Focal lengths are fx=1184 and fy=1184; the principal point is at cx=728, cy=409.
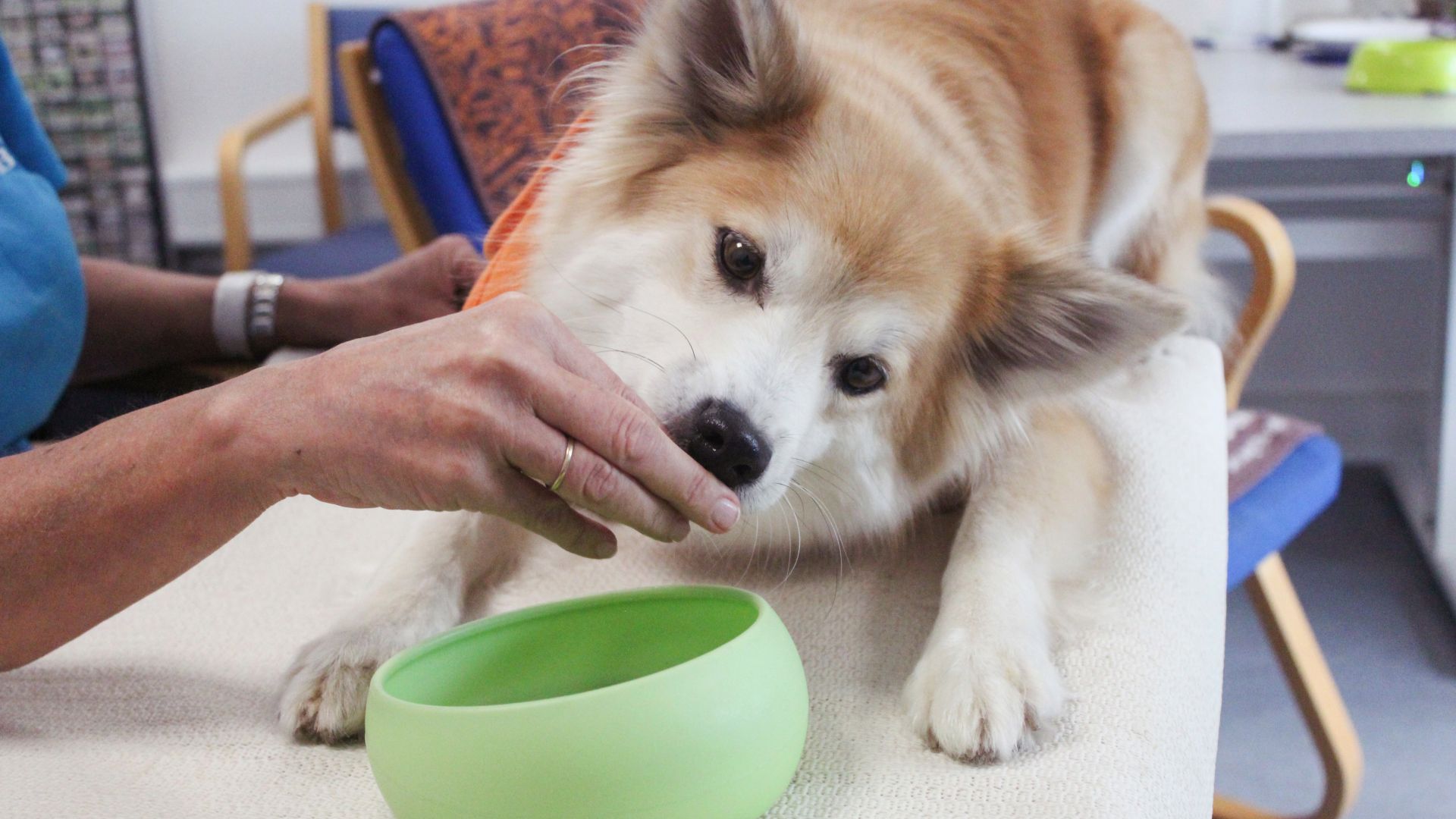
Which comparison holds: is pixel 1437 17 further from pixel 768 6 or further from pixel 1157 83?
pixel 768 6

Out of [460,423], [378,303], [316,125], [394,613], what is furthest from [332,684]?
[316,125]

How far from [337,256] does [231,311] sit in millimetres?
1642

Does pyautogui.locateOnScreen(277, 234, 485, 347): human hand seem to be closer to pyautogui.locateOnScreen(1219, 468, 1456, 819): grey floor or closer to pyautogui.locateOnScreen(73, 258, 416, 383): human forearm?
pyautogui.locateOnScreen(73, 258, 416, 383): human forearm

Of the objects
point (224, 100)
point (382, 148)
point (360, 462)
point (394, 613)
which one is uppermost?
point (360, 462)

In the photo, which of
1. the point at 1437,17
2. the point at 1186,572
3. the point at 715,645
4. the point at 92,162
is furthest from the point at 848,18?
the point at 92,162

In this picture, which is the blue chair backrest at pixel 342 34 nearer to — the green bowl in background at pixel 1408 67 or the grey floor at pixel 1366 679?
the green bowl in background at pixel 1408 67

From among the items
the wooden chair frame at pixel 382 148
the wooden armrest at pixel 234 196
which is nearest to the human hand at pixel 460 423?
the wooden chair frame at pixel 382 148

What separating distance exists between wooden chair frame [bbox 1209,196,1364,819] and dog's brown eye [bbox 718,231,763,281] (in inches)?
43.2

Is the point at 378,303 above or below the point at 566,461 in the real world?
below

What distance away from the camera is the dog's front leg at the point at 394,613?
2.69 feet

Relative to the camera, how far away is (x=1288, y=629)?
5.88 feet

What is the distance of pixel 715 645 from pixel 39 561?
1.47 ft

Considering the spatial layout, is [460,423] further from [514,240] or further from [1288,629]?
[1288,629]

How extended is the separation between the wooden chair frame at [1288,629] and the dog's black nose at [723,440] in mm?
1142
